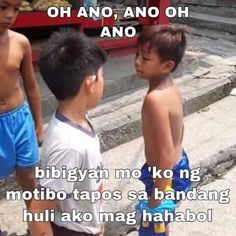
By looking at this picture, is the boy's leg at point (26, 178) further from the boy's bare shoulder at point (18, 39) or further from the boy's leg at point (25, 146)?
the boy's bare shoulder at point (18, 39)

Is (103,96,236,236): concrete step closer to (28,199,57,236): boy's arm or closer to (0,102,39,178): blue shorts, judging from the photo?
(0,102,39,178): blue shorts

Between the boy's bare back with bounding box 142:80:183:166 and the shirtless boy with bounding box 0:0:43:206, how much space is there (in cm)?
62

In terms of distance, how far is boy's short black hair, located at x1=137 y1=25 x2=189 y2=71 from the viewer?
6.22ft

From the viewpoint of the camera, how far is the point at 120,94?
176 inches

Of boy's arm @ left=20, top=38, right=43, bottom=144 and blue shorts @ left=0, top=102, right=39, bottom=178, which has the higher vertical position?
boy's arm @ left=20, top=38, right=43, bottom=144

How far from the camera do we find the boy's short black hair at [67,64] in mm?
1568

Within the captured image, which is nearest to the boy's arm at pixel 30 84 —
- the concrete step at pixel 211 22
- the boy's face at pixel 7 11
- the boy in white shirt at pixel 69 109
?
the boy's face at pixel 7 11

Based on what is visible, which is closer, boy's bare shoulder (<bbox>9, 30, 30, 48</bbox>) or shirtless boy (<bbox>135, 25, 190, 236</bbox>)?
shirtless boy (<bbox>135, 25, 190, 236</bbox>)

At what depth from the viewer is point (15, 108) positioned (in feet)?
7.02

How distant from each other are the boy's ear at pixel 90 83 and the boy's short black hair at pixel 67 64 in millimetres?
15

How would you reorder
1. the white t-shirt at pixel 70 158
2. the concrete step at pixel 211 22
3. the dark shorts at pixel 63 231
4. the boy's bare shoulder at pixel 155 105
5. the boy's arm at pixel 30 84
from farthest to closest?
the concrete step at pixel 211 22, the boy's arm at pixel 30 84, the boy's bare shoulder at pixel 155 105, the dark shorts at pixel 63 231, the white t-shirt at pixel 70 158

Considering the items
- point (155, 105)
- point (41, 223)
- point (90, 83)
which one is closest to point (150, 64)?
point (155, 105)

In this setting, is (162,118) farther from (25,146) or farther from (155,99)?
(25,146)

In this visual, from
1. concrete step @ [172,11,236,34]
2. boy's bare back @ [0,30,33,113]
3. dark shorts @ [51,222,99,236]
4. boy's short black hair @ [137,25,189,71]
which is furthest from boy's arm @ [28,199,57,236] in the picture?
concrete step @ [172,11,236,34]
